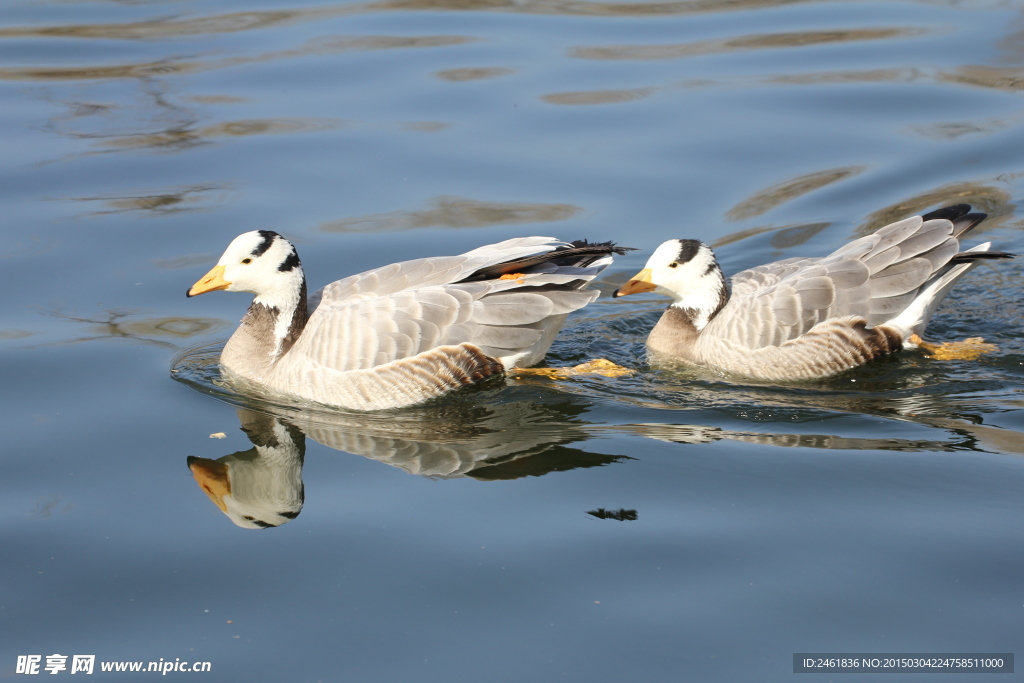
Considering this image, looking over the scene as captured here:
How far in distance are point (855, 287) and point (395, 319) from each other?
Result: 382 centimetres

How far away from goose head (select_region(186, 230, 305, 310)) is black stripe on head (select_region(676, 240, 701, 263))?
3252 mm

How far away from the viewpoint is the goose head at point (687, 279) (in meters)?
9.26

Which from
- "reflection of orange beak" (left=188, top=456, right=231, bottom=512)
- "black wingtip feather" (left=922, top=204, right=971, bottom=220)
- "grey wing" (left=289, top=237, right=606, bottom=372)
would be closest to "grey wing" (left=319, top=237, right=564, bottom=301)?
"grey wing" (left=289, top=237, right=606, bottom=372)

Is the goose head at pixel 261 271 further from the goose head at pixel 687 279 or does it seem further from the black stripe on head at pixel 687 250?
the black stripe on head at pixel 687 250

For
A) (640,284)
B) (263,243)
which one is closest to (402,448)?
(263,243)

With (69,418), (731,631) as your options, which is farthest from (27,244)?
(731,631)

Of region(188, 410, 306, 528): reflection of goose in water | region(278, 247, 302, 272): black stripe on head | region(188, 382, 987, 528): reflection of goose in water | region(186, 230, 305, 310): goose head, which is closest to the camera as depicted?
region(188, 410, 306, 528): reflection of goose in water

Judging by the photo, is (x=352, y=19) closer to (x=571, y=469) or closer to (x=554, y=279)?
(x=554, y=279)

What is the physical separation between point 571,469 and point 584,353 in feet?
9.12

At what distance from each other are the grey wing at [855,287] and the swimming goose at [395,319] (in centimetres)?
133

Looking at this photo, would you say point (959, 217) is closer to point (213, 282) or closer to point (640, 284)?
point (640, 284)

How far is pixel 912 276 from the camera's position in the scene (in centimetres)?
883

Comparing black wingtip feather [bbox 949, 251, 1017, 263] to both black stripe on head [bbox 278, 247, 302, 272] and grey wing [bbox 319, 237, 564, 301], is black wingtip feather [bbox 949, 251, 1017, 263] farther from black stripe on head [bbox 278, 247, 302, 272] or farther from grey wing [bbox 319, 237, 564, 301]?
black stripe on head [bbox 278, 247, 302, 272]

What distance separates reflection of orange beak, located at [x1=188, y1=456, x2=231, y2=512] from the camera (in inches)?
275
